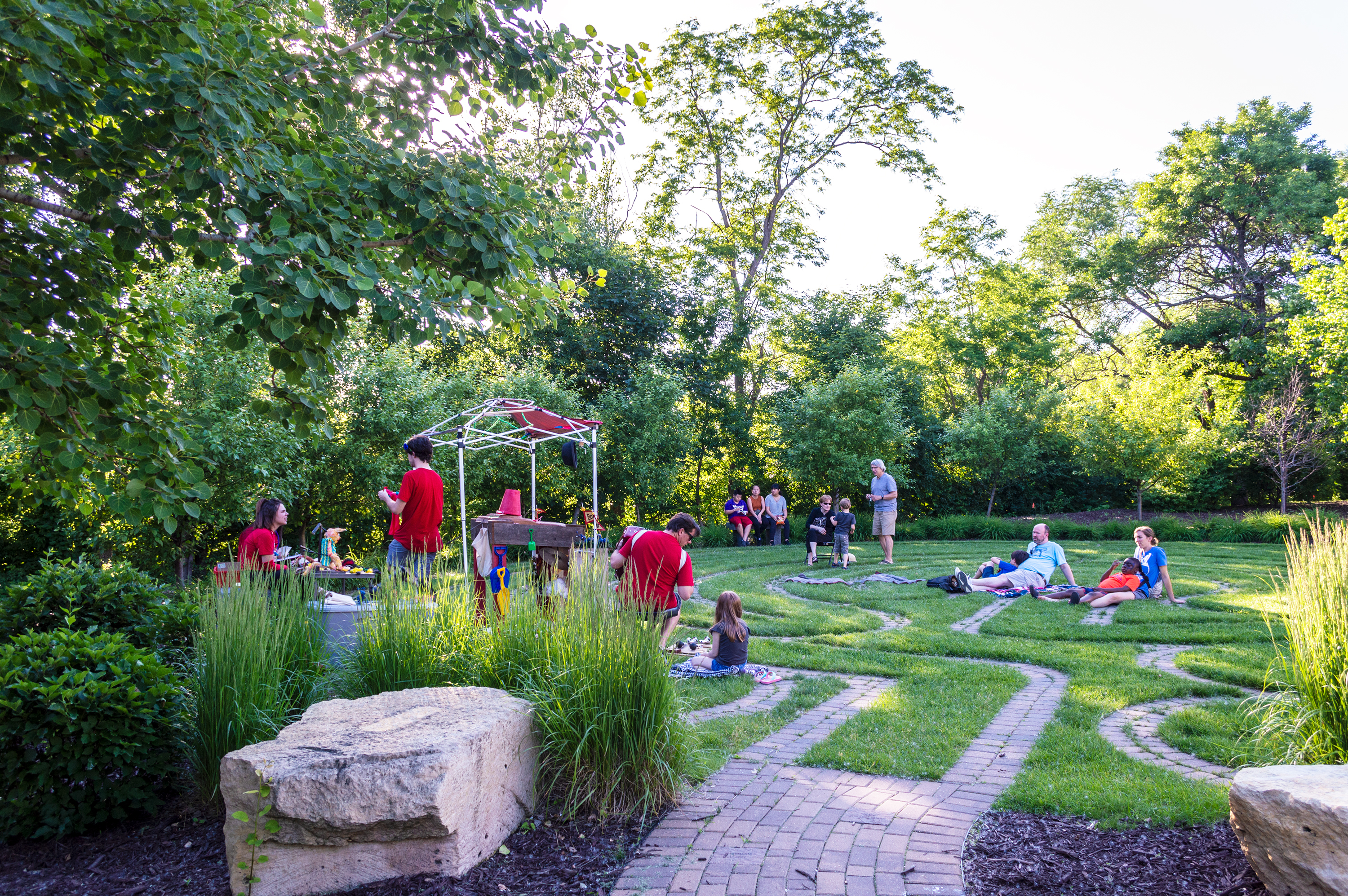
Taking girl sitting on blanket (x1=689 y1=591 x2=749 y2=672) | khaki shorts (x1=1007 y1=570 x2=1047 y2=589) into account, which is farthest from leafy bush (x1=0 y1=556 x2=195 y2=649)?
khaki shorts (x1=1007 y1=570 x2=1047 y2=589)

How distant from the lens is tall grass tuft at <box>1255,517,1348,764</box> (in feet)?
11.1

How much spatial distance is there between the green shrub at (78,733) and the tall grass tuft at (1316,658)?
5253 mm

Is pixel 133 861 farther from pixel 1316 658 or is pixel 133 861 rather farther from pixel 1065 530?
pixel 1065 530

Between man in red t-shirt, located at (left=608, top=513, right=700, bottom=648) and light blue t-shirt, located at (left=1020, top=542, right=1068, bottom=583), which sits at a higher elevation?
man in red t-shirt, located at (left=608, top=513, right=700, bottom=648)

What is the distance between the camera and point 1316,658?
11.5ft

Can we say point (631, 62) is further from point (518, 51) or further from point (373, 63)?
point (373, 63)

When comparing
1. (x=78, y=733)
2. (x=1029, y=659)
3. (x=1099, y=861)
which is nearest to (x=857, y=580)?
(x=1029, y=659)

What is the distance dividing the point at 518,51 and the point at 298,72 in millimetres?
1191

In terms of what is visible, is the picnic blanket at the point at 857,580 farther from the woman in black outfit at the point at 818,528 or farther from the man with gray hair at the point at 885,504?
the woman in black outfit at the point at 818,528

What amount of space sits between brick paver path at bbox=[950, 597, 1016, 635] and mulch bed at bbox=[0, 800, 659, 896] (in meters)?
5.96

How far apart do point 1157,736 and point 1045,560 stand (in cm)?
694

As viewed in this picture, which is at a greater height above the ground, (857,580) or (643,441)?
(643,441)

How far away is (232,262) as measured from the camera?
12.5 feet

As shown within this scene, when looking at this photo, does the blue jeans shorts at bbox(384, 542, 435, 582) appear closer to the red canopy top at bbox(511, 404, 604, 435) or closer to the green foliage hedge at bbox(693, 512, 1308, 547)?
the red canopy top at bbox(511, 404, 604, 435)
